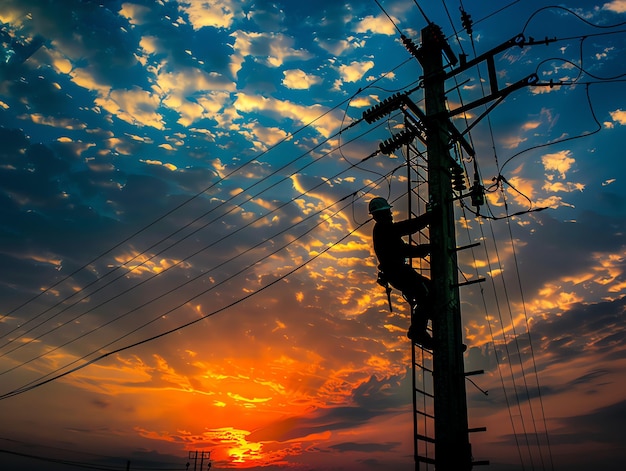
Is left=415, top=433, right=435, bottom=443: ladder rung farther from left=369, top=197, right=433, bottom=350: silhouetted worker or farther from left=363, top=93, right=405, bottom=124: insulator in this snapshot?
left=363, top=93, right=405, bottom=124: insulator

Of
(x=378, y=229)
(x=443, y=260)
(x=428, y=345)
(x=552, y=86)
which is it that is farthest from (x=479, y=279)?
(x=552, y=86)

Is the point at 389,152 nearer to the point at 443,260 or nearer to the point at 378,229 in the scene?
the point at 378,229

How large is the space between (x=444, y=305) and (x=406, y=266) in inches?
40.4

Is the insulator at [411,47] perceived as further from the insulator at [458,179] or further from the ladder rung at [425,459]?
the ladder rung at [425,459]

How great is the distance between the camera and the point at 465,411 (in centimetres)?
755

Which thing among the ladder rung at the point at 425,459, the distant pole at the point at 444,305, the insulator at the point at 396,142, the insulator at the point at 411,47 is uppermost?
the insulator at the point at 411,47

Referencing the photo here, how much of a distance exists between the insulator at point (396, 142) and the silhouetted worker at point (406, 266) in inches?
89.9

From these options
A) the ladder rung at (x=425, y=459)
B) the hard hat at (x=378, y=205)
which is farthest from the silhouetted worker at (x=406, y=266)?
the ladder rung at (x=425, y=459)

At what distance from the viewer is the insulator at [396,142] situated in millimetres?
10328

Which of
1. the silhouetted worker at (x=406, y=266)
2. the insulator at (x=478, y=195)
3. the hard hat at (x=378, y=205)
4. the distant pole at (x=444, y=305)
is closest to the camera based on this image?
the distant pole at (x=444, y=305)

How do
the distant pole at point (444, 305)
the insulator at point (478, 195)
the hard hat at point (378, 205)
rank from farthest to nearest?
the insulator at point (478, 195), the hard hat at point (378, 205), the distant pole at point (444, 305)

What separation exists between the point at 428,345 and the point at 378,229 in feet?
8.00

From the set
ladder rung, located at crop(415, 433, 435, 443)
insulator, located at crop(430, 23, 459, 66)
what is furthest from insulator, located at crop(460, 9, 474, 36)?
ladder rung, located at crop(415, 433, 435, 443)

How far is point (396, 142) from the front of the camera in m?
10.6
